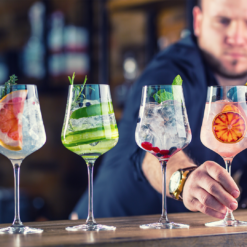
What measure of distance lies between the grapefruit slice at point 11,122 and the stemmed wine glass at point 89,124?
10 cm

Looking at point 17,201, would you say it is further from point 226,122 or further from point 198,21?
point 198,21

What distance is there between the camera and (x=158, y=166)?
1.41 meters

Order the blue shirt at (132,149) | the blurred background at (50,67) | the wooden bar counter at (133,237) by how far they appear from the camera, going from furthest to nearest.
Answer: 1. the blurred background at (50,67)
2. the blue shirt at (132,149)
3. the wooden bar counter at (133,237)

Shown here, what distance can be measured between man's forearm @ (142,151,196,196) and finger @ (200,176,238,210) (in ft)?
0.98

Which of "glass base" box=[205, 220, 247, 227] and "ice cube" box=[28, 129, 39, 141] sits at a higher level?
"ice cube" box=[28, 129, 39, 141]

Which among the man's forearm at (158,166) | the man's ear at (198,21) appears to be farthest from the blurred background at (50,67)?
the man's forearm at (158,166)

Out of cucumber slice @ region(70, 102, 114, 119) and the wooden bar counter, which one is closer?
the wooden bar counter

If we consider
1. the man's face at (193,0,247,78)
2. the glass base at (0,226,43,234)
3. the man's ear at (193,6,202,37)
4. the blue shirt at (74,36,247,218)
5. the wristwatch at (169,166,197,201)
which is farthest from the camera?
the man's ear at (193,6,202,37)

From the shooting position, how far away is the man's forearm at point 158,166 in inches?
50.0

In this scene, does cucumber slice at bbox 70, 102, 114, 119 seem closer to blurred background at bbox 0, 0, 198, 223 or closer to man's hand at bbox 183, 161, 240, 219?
man's hand at bbox 183, 161, 240, 219

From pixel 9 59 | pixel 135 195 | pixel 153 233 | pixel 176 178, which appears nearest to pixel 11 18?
pixel 9 59

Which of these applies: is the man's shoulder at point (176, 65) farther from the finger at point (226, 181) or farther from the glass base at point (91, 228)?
the glass base at point (91, 228)

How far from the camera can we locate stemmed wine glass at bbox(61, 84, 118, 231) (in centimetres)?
89

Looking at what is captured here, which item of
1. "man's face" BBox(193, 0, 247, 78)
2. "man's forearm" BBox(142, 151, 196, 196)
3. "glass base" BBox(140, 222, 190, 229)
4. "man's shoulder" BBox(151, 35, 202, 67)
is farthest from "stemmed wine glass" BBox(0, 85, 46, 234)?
"man's face" BBox(193, 0, 247, 78)
